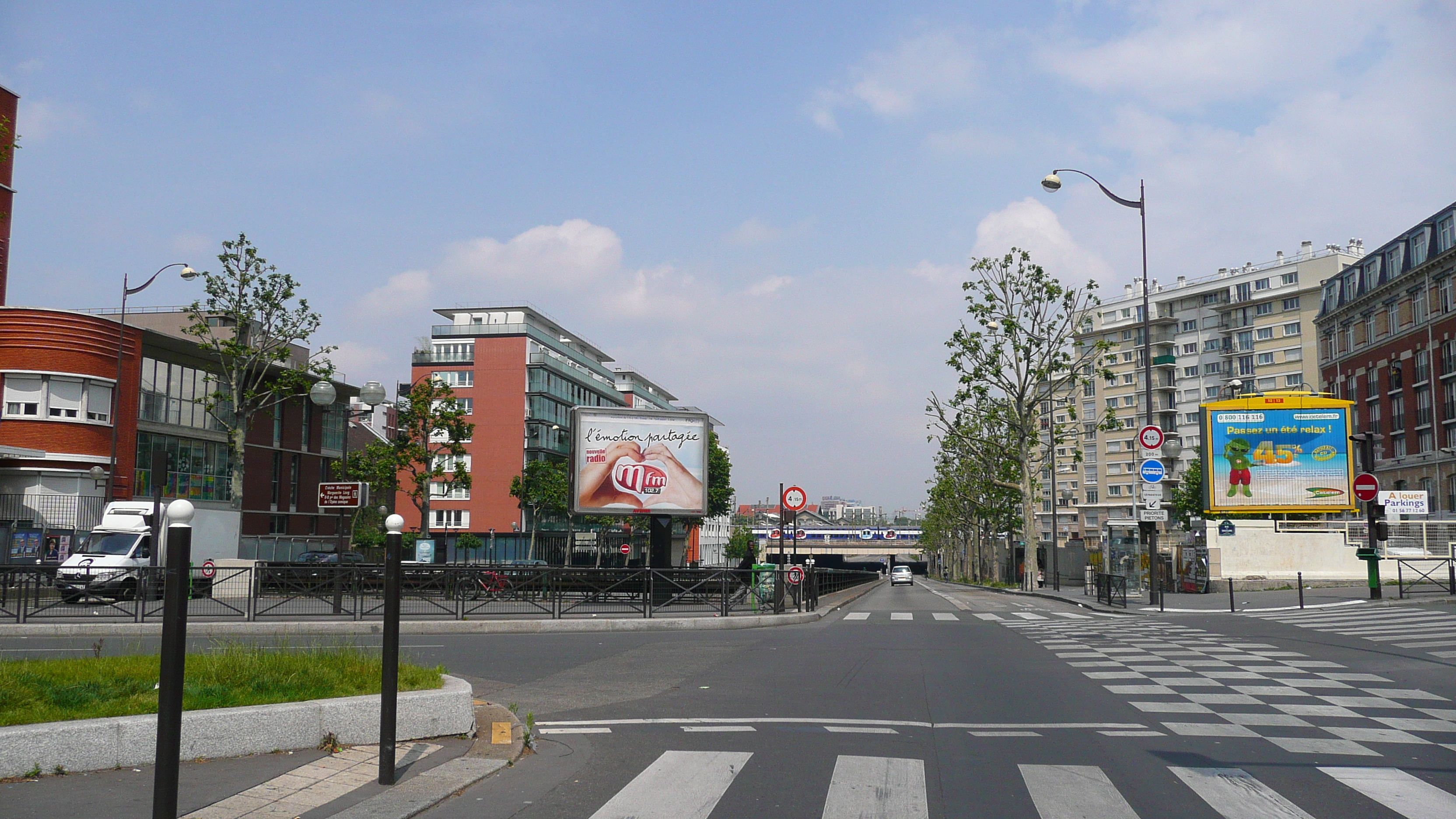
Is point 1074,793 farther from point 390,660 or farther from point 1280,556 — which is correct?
point 1280,556

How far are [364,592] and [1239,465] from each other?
35.7m

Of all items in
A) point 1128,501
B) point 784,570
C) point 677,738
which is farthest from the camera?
point 1128,501

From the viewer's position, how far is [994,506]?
3012 inches

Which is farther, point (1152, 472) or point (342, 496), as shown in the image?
point (1152, 472)

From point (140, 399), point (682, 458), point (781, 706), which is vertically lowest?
point (781, 706)

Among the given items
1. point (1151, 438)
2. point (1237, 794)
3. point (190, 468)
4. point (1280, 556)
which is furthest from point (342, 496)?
point (190, 468)

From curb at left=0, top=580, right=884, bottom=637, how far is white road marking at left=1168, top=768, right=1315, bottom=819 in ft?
47.5

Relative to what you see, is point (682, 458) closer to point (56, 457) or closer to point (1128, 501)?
point (56, 457)

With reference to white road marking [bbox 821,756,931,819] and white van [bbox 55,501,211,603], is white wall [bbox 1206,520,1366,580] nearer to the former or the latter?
white van [bbox 55,501,211,603]

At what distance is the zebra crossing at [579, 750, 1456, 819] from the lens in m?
5.98

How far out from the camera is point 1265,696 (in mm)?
10695

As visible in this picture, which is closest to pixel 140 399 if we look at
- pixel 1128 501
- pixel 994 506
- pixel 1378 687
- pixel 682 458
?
pixel 682 458

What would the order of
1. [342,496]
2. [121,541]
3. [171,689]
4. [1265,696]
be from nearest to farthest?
[171,689] < [1265,696] < [342,496] < [121,541]

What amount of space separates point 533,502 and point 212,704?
2717 inches
